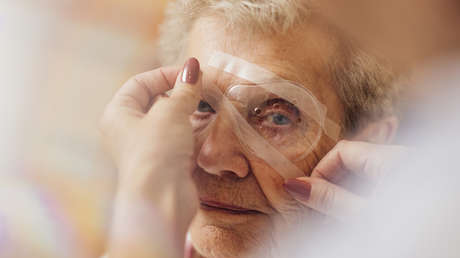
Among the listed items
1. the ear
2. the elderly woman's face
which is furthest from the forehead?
the ear

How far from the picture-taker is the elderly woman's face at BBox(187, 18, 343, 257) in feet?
2.64

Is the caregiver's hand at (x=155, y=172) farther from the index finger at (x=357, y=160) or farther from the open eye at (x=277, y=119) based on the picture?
the index finger at (x=357, y=160)

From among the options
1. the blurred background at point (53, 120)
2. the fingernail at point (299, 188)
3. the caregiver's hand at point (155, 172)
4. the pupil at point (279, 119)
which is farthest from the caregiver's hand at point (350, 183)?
the blurred background at point (53, 120)

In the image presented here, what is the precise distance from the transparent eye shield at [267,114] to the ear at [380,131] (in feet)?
0.16

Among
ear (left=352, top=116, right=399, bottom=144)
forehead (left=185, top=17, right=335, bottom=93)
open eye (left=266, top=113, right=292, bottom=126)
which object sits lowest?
open eye (left=266, top=113, right=292, bottom=126)

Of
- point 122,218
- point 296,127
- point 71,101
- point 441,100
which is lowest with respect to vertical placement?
point 122,218

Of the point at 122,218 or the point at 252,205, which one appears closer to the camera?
the point at 122,218

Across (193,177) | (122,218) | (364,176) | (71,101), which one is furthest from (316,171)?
(71,101)

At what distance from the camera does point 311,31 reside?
32.6 inches

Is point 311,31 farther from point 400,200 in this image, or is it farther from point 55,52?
point 55,52

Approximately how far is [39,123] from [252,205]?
420mm

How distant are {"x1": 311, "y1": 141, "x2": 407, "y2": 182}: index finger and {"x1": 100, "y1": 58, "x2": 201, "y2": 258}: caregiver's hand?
9.7 inches

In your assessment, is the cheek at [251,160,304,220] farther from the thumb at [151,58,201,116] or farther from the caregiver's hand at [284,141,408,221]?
the thumb at [151,58,201,116]

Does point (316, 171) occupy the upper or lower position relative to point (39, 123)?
upper
